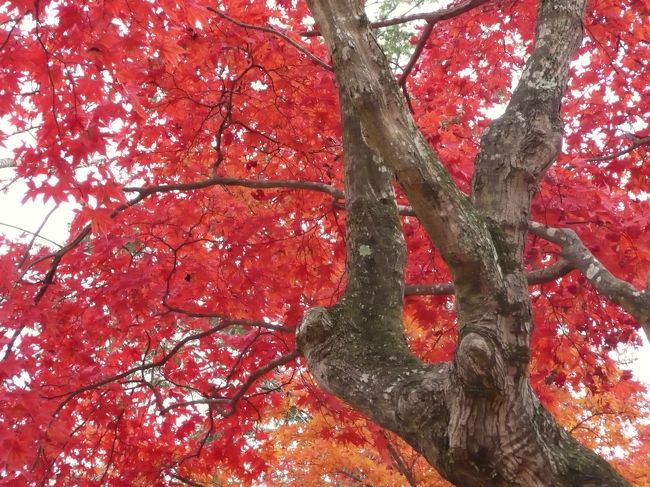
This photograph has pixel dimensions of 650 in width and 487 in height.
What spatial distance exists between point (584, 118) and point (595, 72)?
25.5 inches

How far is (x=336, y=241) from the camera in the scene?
A: 197 inches

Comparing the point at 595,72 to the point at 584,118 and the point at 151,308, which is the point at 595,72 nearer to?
the point at 584,118

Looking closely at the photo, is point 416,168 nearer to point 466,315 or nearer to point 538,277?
point 466,315

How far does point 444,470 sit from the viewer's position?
2080 mm

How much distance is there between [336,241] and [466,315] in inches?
117

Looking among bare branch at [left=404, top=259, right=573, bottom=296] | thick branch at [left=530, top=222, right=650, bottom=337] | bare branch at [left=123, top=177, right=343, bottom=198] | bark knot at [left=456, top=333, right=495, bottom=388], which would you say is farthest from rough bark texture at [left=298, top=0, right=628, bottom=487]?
bare branch at [left=123, top=177, right=343, bottom=198]

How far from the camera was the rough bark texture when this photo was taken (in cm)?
195

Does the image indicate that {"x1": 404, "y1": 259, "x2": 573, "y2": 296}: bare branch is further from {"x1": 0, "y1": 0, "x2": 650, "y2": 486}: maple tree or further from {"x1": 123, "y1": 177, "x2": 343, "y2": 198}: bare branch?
{"x1": 123, "y1": 177, "x2": 343, "y2": 198}: bare branch

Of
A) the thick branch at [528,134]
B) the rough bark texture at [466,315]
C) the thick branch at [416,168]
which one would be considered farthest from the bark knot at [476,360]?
the thick branch at [528,134]

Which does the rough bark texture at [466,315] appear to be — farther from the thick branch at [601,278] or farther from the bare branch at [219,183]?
the bare branch at [219,183]

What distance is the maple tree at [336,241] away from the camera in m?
2.05

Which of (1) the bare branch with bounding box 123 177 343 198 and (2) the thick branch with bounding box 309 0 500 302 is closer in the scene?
(2) the thick branch with bounding box 309 0 500 302

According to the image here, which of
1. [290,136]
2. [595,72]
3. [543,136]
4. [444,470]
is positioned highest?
[595,72]

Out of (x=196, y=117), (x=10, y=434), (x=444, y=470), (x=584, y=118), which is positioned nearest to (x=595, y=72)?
(x=584, y=118)
